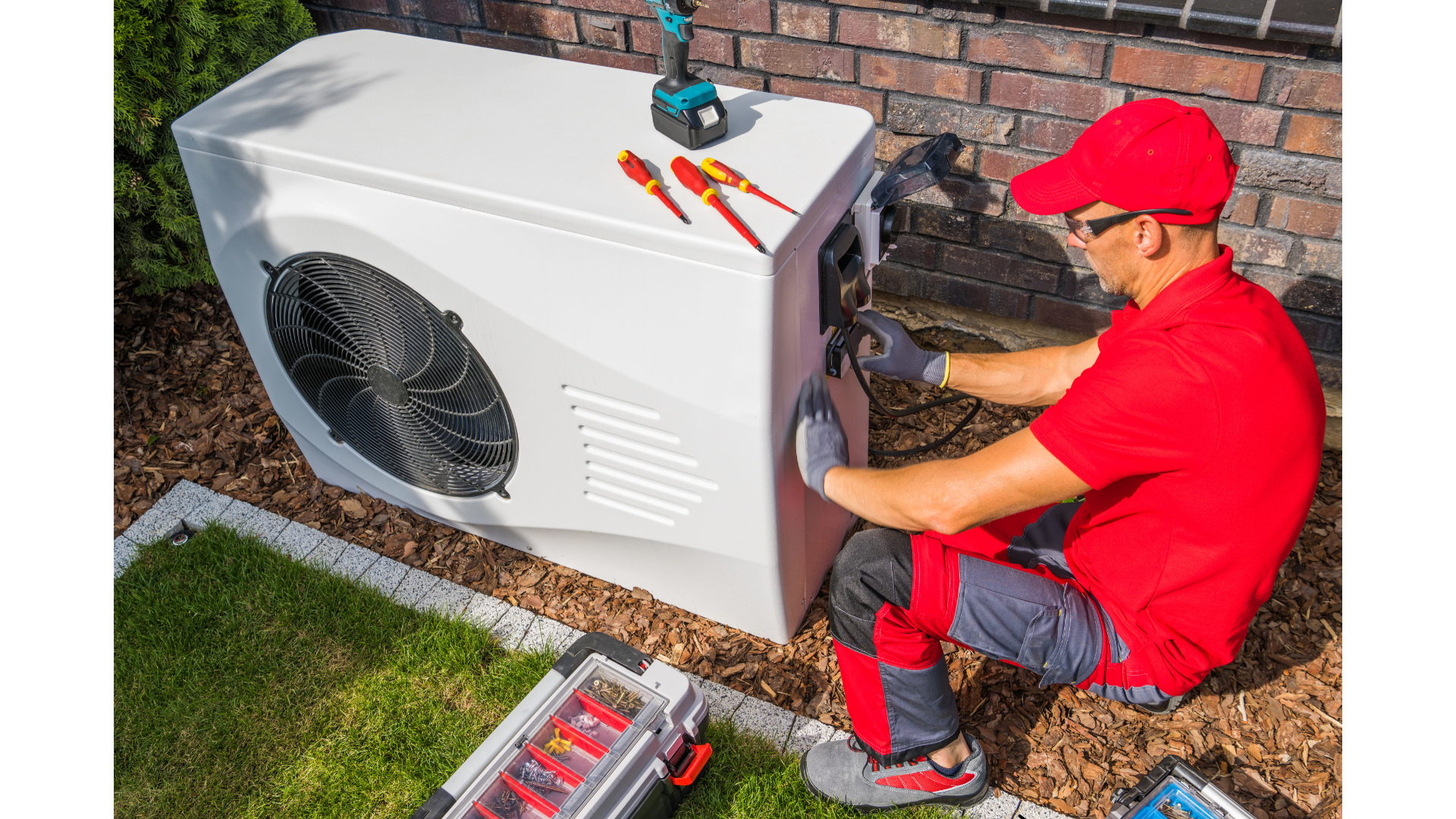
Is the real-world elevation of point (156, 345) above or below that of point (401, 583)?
above

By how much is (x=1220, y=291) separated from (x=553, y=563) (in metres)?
1.59

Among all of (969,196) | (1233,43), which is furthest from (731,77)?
(1233,43)

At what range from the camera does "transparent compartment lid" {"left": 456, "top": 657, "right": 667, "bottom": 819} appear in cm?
165

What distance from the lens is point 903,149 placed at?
253 centimetres

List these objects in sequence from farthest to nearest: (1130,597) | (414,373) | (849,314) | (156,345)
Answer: (156,345), (414,373), (849,314), (1130,597)

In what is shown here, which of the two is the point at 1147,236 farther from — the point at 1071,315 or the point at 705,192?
the point at 1071,315

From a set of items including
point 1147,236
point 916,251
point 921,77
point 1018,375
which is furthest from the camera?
point 916,251

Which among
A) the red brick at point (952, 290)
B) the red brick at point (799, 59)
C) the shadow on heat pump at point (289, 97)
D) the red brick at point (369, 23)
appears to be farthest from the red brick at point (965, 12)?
the red brick at point (369, 23)

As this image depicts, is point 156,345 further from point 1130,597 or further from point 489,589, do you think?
point 1130,597

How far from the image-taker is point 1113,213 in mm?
1461

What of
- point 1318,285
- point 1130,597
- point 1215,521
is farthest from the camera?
point 1318,285

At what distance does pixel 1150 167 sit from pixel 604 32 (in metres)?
1.78

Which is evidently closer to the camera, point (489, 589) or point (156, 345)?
point (489, 589)

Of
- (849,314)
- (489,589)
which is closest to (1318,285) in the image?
(849,314)
